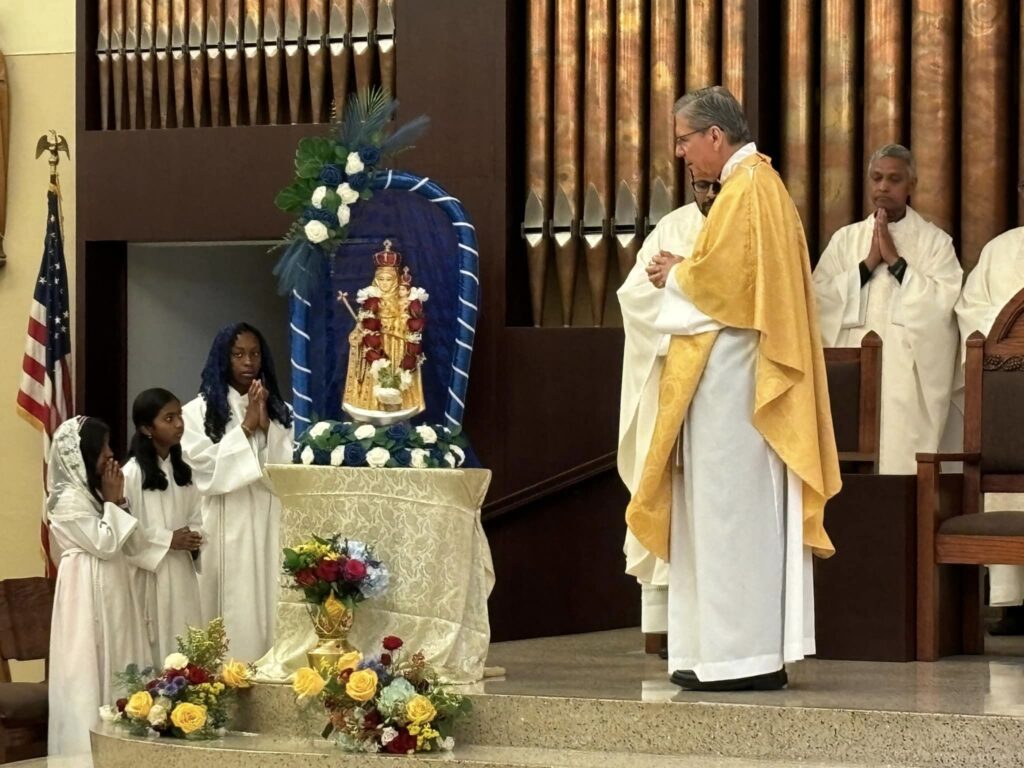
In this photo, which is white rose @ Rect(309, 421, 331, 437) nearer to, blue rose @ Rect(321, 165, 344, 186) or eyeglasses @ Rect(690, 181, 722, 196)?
blue rose @ Rect(321, 165, 344, 186)

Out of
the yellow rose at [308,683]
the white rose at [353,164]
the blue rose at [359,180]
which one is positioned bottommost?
the yellow rose at [308,683]

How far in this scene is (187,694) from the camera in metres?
6.54

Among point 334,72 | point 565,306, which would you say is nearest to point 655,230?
point 565,306

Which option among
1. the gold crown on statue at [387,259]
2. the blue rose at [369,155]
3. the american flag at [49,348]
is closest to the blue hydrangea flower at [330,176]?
the blue rose at [369,155]

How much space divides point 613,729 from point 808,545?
2.68 feet

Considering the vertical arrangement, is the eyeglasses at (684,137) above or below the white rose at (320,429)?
above

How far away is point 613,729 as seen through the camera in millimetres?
6105

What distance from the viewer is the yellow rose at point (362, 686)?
6.15 metres

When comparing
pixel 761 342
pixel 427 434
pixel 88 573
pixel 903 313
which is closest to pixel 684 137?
pixel 761 342

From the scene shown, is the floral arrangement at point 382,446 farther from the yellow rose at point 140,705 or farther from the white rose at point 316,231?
the yellow rose at point 140,705

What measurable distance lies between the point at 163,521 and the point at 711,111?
361 centimetres

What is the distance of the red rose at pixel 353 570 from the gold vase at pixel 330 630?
99mm

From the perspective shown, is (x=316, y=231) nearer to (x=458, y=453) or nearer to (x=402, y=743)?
(x=458, y=453)

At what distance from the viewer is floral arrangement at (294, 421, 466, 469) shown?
6762mm
